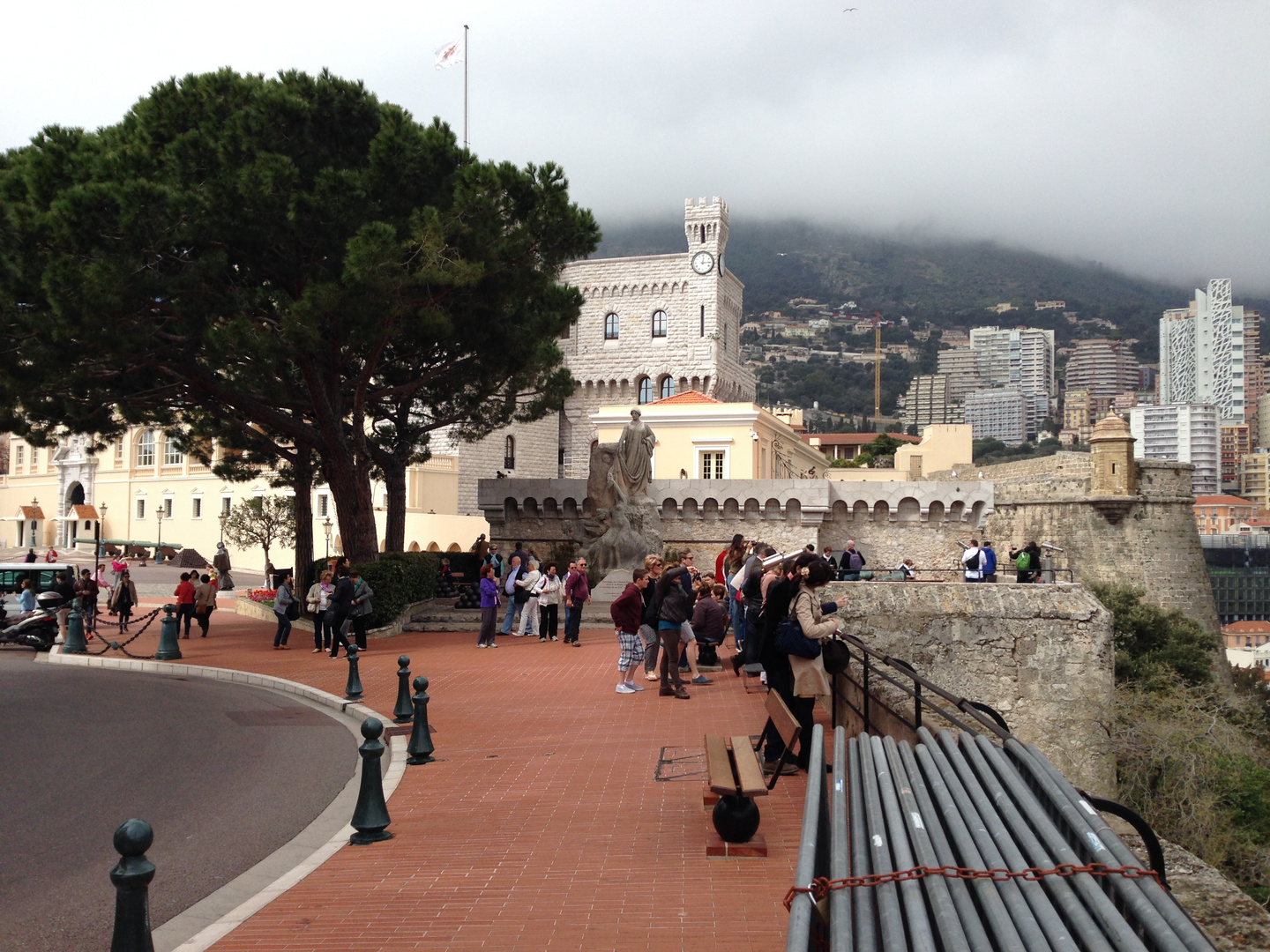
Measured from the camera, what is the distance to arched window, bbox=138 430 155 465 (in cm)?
5253

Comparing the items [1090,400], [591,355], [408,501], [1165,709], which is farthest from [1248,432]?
[1165,709]

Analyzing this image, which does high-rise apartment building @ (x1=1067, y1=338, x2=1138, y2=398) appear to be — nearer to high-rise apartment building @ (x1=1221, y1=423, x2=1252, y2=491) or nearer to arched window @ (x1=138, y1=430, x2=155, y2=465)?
high-rise apartment building @ (x1=1221, y1=423, x2=1252, y2=491)

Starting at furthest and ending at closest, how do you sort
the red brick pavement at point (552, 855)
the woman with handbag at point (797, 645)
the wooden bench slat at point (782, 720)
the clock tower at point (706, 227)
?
the clock tower at point (706, 227) → the woman with handbag at point (797, 645) → the wooden bench slat at point (782, 720) → the red brick pavement at point (552, 855)

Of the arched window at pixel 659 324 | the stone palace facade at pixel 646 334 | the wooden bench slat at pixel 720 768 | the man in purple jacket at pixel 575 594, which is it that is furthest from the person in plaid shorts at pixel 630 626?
the arched window at pixel 659 324

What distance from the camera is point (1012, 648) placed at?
1330cm

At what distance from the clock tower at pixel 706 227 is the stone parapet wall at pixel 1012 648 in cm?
4992

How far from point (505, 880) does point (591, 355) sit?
185 ft

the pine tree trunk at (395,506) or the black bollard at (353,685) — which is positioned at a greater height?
the pine tree trunk at (395,506)

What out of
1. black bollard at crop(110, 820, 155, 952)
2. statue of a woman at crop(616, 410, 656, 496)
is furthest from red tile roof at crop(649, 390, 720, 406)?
black bollard at crop(110, 820, 155, 952)

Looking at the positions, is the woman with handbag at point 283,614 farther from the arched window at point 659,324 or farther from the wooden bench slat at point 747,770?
the arched window at point 659,324

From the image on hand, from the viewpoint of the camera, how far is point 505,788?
25.5 feet

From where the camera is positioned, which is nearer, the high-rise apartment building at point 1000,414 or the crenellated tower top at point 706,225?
the crenellated tower top at point 706,225

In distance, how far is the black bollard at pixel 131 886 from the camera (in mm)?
3605

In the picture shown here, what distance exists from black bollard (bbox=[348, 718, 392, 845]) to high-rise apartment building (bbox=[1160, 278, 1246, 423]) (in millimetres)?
181211
